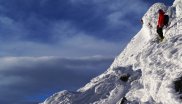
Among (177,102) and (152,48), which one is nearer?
(177,102)

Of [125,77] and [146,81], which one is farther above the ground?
[125,77]

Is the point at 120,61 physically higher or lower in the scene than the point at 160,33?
higher

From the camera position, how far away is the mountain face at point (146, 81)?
26.5 metres

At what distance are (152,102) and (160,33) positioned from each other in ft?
30.7

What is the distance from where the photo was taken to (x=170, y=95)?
25.5 metres

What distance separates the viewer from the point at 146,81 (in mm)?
29562

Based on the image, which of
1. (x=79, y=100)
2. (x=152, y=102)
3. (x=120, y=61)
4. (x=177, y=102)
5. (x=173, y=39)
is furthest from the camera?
(x=120, y=61)

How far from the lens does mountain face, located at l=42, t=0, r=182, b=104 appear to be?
26491 millimetres

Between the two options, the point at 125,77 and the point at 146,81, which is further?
the point at 125,77

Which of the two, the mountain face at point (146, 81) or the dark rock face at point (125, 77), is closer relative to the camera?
the mountain face at point (146, 81)

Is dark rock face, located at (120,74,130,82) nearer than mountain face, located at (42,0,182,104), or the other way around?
mountain face, located at (42,0,182,104)

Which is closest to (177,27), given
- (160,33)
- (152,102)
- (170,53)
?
(160,33)

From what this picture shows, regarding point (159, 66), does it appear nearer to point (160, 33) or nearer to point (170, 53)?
point (170, 53)

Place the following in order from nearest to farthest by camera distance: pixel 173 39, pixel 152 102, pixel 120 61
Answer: pixel 152 102 → pixel 173 39 → pixel 120 61
